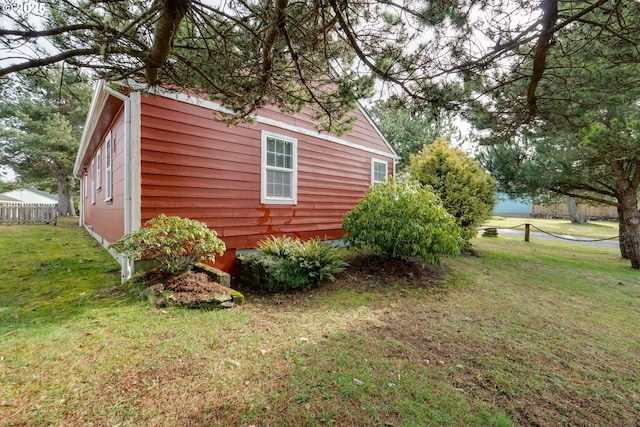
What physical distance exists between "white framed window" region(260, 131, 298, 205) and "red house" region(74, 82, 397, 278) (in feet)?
0.07

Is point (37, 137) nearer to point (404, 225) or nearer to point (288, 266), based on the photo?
point (288, 266)

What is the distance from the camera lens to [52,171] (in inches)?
662

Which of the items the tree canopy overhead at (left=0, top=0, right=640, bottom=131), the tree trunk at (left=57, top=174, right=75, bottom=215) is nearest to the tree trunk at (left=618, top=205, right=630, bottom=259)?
the tree canopy overhead at (left=0, top=0, right=640, bottom=131)

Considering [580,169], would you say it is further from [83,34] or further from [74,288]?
[74,288]

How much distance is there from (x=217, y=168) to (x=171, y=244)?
1839 millimetres

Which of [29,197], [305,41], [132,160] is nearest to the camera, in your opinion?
[305,41]

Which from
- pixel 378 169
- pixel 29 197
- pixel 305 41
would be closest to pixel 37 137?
pixel 378 169

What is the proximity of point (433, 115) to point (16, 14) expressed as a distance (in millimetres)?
3977

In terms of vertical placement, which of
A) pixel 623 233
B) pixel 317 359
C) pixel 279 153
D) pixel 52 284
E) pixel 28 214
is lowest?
pixel 317 359

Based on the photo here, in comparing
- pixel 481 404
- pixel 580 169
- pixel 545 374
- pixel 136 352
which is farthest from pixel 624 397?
pixel 580 169

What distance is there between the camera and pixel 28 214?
13.0 metres

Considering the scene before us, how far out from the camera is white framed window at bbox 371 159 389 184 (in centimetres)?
896

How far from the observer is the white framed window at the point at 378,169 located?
8955 millimetres

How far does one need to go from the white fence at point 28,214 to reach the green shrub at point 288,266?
1373 cm
